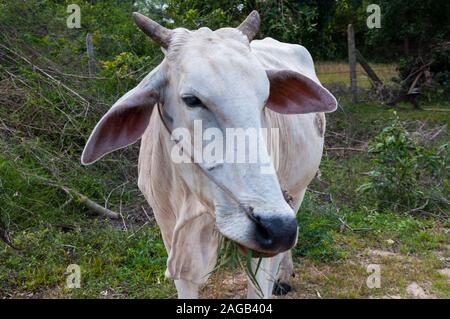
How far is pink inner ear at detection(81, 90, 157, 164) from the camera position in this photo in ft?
6.57

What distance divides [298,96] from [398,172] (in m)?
3.20

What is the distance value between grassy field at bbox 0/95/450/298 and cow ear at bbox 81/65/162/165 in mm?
1653

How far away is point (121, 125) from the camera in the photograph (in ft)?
6.88

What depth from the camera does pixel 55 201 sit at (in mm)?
4680

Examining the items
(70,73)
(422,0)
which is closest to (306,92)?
(70,73)

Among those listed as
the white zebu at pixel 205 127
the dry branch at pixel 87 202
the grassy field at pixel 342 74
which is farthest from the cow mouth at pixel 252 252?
the grassy field at pixel 342 74

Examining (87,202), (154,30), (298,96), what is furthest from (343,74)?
(154,30)

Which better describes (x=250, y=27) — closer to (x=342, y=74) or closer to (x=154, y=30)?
(x=154, y=30)

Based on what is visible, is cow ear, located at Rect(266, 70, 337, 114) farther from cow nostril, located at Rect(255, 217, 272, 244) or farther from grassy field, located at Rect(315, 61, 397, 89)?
grassy field, located at Rect(315, 61, 397, 89)

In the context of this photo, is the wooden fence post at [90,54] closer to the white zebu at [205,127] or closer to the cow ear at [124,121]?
the white zebu at [205,127]

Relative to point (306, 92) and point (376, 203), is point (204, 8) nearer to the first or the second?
point (376, 203)

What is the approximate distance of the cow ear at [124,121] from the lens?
6.58 feet

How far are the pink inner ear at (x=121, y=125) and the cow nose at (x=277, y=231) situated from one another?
2.19ft

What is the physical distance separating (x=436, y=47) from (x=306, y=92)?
8.67m
